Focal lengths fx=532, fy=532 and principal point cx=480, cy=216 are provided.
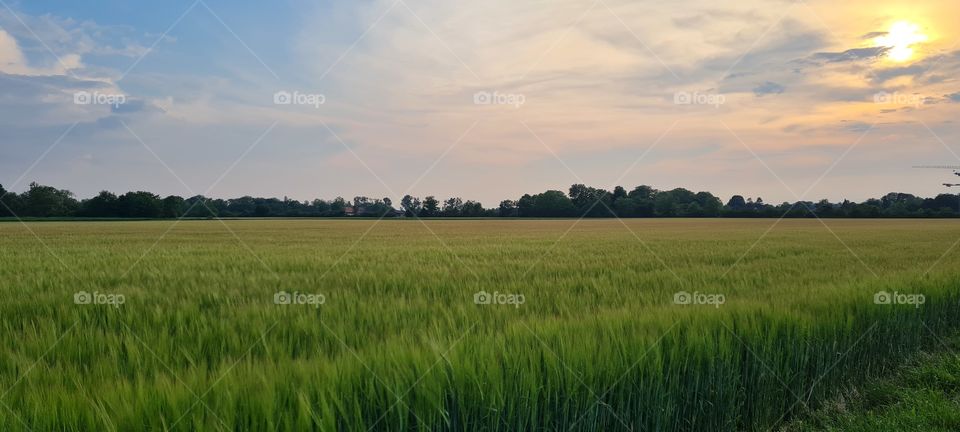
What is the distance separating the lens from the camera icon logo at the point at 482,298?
5.90 meters

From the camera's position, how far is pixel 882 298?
7.04m

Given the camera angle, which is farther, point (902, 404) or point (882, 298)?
point (882, 298)

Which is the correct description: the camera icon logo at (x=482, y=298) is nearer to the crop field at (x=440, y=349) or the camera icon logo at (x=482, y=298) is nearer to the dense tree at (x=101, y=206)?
the crop field at (x=440, y=349)

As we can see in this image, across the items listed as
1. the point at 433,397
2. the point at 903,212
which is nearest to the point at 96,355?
the point at 433,397

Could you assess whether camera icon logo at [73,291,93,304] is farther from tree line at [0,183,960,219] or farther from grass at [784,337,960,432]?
tree line at [0,183,960,219]

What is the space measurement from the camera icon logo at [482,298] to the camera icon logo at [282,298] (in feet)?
6.87

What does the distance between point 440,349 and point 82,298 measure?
547cm

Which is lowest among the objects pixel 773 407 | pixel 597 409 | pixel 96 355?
pixel 773 407

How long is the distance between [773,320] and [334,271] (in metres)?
7.06

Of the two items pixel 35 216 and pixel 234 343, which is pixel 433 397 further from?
pixel 35 216

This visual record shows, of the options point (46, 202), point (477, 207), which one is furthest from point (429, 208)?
point (46, 202)

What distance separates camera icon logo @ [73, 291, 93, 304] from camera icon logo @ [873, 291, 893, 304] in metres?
9.69

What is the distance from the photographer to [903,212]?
83.7 metres

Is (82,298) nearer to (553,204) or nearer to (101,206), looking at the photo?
(553,204)
